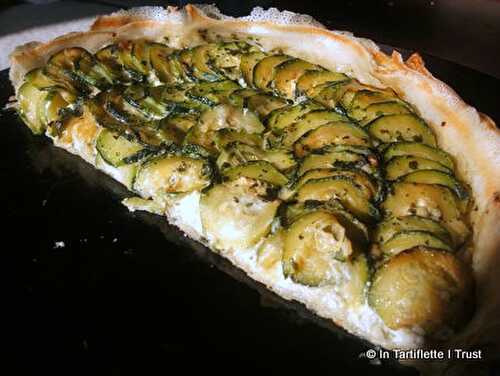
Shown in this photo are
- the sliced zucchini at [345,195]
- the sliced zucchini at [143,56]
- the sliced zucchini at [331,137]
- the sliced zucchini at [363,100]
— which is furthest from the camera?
the sliced zucchini at [143,56]

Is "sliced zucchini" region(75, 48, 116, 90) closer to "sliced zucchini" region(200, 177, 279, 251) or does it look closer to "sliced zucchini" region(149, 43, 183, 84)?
"sliced zucchini" region(149, 43, 183, 84)

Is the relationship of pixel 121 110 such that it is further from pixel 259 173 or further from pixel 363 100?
pixel 363 100

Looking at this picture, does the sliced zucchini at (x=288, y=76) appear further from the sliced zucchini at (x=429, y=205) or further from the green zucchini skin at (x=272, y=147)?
the sliced zucchini at (x=429, y=205)

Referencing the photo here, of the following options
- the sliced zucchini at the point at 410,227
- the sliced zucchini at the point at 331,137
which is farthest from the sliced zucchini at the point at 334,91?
the sliced zucchini at the point at 410,227

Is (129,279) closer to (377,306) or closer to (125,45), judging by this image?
(377,306)

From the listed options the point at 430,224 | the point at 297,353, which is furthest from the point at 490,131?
the point at 297,353

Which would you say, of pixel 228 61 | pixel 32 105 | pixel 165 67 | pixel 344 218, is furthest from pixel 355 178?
pixel 32 105

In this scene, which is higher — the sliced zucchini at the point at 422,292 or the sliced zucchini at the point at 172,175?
the sliced zucchini at the point at 422,292
